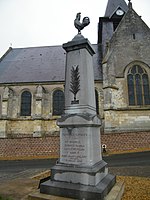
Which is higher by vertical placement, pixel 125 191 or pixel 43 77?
pixel 43 77

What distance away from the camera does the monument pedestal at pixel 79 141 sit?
381 centimetres

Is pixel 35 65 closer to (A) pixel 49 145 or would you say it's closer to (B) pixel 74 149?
(A) pixel 49 145

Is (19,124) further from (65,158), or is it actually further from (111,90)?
(65,158)

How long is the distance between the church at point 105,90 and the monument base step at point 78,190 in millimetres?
11076

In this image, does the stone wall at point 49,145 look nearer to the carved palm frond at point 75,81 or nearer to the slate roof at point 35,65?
the slate roof at point 35,65

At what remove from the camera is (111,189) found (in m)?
4.23

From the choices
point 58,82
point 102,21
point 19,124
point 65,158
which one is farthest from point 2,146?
point 102,21

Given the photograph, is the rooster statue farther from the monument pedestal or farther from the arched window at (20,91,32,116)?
the arched window at (20,91,32,116)

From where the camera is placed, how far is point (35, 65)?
72.9 ft

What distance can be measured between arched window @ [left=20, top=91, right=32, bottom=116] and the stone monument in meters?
14.9

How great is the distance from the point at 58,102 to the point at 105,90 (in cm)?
568

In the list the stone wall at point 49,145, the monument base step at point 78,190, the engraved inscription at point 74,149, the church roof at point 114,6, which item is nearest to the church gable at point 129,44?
the stone wall at point 49,145

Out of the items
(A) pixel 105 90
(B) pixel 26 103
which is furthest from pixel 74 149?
(B) pixel 26 103

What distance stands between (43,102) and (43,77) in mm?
3150
